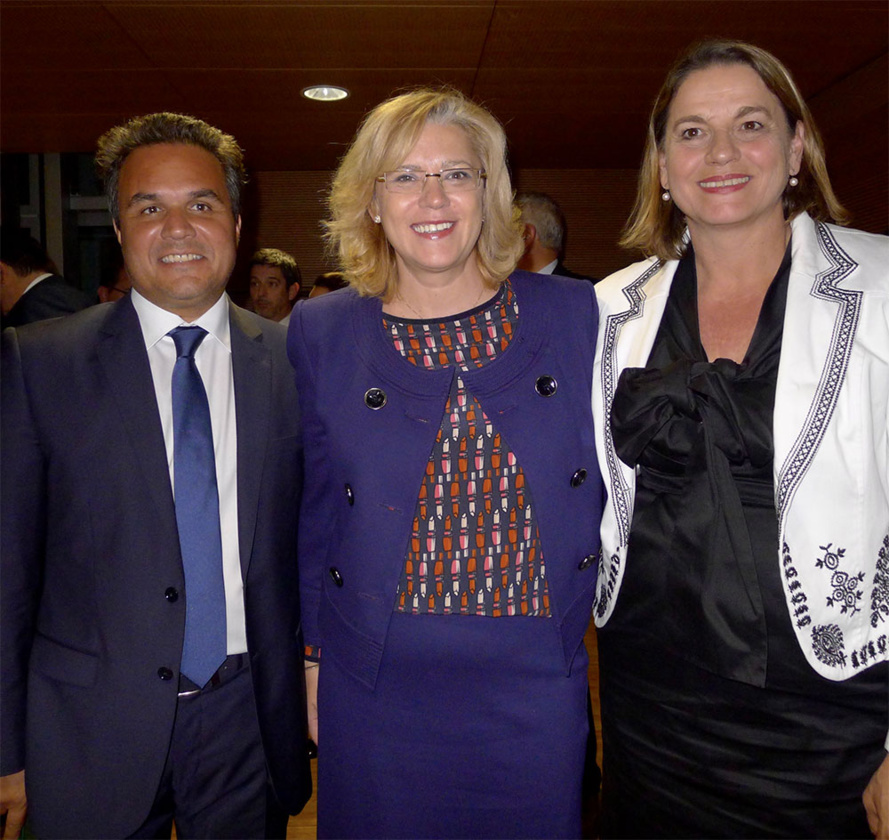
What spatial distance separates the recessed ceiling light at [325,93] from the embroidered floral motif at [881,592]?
5.57m

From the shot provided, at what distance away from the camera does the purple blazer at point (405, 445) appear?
1.76 meters

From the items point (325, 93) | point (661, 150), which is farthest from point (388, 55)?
point (661, 150)

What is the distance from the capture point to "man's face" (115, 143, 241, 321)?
179cm

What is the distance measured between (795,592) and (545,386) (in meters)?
0.65

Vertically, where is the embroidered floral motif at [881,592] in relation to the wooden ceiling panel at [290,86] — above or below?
below

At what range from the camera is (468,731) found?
1.78 meters

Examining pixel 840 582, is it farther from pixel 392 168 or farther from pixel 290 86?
pixel 290 86

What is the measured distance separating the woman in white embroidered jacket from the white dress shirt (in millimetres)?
815

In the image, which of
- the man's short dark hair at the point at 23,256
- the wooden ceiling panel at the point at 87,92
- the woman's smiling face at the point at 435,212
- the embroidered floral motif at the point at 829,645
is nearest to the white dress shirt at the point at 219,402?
the woman's smiling face at the point at 435,212

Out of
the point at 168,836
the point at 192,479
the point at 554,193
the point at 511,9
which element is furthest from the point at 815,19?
the point at 168,836

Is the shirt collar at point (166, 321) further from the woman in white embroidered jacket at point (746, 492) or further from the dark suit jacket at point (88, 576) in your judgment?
the woman in white embroidered jacket at point (746, 492)

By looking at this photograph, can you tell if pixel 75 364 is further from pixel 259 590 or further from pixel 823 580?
pixel 823 580

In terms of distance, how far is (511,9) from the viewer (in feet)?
15.8

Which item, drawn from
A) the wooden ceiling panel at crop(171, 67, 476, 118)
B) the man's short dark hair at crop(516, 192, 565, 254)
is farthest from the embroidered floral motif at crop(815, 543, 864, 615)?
the wooden ceiling panel at crop(171, 67, 476, 118)
